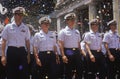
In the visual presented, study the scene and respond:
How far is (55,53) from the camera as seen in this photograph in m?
8.45

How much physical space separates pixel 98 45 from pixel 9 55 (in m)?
2.76

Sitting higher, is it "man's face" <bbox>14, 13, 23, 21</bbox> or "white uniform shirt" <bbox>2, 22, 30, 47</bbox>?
"man's face" <bbox>14, 13, 23, 21</bbox>

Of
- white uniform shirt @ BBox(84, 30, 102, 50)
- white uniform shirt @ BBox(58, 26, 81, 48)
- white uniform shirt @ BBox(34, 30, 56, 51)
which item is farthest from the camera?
white uniform shirt @ BBox(84, 30, 102, 50)

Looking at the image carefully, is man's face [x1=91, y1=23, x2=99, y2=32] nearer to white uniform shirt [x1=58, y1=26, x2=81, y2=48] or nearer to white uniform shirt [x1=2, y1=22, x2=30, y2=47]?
white uniform shirt [x1=58, y1=26, x2=81, y2=48]

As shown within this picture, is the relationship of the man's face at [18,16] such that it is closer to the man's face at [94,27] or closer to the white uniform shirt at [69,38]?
the white uniform shirt at [69,38]

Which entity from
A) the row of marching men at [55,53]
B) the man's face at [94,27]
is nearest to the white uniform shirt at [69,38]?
the row of marching men at [55,53]

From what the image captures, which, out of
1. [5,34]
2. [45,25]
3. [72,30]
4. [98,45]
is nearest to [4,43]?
[5,34]

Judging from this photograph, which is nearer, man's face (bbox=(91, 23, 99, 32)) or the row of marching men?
the row of marching men

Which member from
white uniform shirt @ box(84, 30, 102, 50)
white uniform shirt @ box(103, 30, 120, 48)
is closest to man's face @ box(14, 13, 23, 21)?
white uniform shirt @ box(84, 30, 102, 50)

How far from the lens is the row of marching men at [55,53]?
24.8ft

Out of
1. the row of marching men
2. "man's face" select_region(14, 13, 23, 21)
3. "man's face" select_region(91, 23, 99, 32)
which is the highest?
"man's face" select_region(14, 13, 23, 21)

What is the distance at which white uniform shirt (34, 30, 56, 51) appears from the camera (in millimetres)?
8406

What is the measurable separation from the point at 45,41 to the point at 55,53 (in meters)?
0.37

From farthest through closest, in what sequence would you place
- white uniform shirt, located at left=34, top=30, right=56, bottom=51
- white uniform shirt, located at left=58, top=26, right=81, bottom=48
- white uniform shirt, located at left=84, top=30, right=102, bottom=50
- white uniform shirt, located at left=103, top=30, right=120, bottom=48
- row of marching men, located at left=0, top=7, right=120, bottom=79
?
white uniform shirt, located at left=103, top=30, right=120, bottom=48
white uniform shirt, located at left=84, top=30, right=102, bottom=50
white uniform shirt, located at left=58, top=26, right=81, bottom=48
white uniform shirt, located at left=34, top=30, right=56, bottom=51
row of marching men, located at left=0, top=7, right=120, bottom=79
